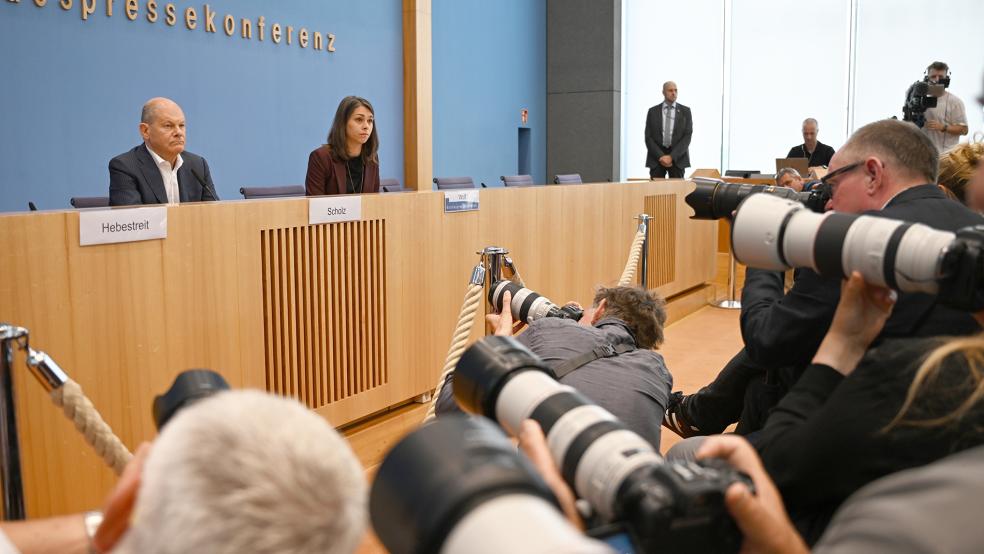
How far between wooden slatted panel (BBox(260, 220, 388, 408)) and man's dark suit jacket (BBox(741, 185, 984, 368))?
1565 mm

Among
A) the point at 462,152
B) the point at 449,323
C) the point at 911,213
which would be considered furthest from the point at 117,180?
the point at 462,152

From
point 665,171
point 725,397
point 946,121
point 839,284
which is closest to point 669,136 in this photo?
point 665,171

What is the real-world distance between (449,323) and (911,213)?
2090 mm

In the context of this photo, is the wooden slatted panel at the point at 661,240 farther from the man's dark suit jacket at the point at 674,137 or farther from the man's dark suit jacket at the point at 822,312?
the man's dark suit jacket at the point at 822,312

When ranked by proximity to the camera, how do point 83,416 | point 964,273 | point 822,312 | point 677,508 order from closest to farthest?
point 677,508 → point 964,273 → point 83,416 → point 822,312

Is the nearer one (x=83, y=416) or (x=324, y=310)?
(x=83, y=416)

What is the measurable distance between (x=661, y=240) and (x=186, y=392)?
4.81 m

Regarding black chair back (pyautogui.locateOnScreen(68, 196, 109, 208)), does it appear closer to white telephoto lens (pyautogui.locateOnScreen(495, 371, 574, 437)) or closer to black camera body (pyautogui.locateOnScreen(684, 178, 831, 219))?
black camera body (pyautogui.locateOnScreen(684, 178, 831, 219))

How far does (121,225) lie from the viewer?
90.7 inches

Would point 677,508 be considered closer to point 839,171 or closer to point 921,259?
point 921,259

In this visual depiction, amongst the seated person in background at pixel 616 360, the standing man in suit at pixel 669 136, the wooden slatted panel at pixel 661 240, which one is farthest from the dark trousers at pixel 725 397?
Result: the standing man in suit at pixel 669 136

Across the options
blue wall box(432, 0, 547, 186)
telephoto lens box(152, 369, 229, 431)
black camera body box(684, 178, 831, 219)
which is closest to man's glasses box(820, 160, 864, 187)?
black camera body box(684, 178, 831, 219)

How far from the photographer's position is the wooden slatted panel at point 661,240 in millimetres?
5379

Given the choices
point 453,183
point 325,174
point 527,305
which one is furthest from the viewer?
point 453,183
